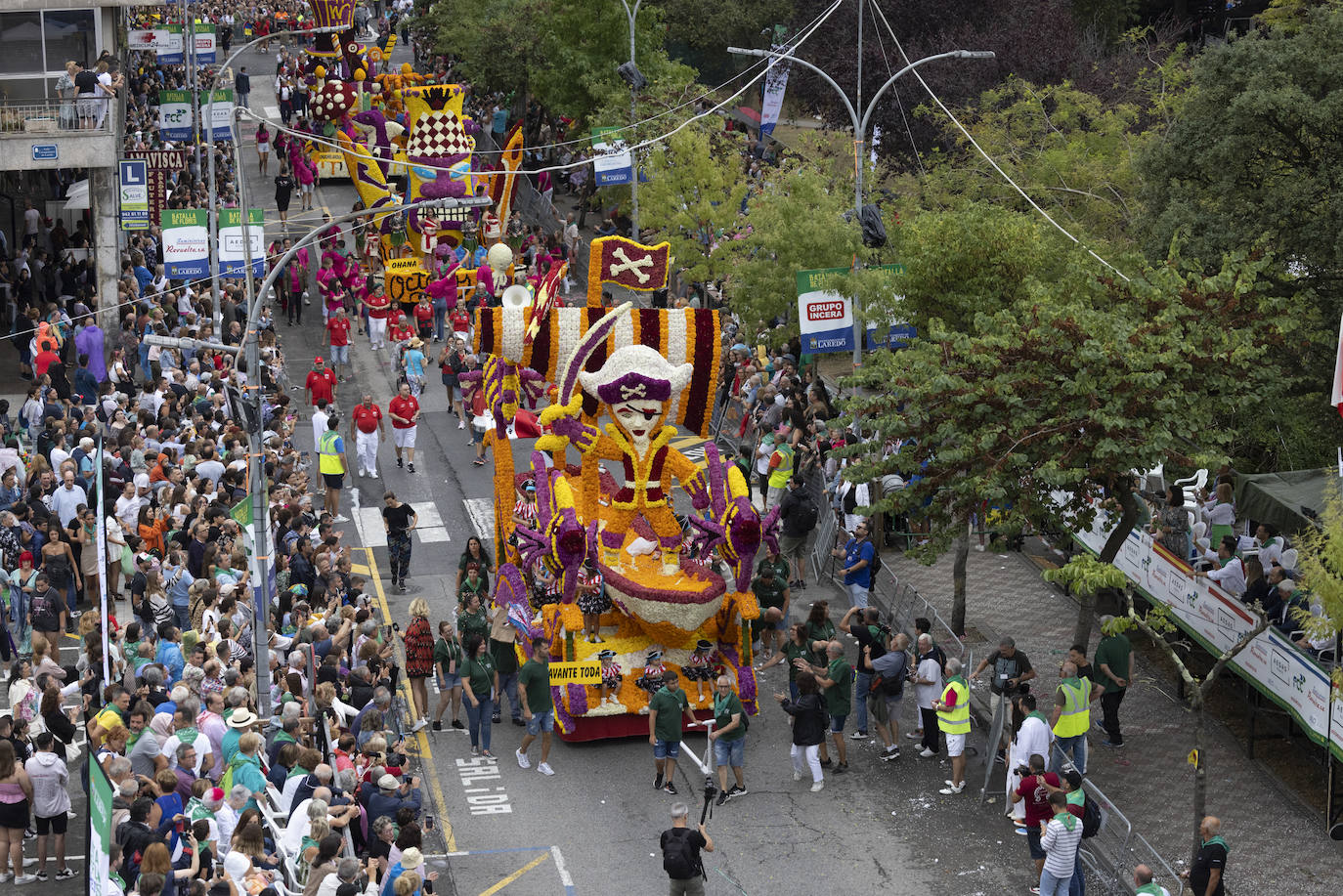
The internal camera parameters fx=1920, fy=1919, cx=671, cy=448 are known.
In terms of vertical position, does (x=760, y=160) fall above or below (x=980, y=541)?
above

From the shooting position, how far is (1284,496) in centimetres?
2277

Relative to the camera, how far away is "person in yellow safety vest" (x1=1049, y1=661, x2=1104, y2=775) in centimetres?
1938

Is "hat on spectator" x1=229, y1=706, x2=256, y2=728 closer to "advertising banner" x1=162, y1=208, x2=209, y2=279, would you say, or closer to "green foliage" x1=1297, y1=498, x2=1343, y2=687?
"green foliage" x1=1297, y1=498, x2=1343, y2=687

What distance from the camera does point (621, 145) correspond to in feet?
128

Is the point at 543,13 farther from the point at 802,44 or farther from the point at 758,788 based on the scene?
the point at 758,788

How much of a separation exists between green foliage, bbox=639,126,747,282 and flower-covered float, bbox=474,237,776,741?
1461cm

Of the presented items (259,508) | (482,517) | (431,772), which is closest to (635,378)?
(259,508)

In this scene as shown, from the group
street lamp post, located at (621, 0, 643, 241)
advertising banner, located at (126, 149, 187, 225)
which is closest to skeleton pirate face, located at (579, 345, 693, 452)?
street lamp post, located at (621, 0, 643, 241)

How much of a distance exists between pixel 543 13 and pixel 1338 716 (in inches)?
1376

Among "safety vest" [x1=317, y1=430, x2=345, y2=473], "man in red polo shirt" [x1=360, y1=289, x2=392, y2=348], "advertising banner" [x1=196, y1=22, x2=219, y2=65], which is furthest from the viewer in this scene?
"advertising banner" [x1=196, y1=22, x2=219, y2=65]

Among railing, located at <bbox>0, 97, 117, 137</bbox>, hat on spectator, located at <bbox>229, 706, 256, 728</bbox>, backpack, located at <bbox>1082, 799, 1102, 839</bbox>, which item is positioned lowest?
backpack, located at <bbox>1082, 799, 1102, 839</bbox>

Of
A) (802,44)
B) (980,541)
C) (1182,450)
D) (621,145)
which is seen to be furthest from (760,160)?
(1182,450)

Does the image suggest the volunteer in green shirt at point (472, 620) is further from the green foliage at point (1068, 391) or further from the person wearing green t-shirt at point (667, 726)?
the green foliage at point (1068, 391)

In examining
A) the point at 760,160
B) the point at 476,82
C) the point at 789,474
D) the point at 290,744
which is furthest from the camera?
the point at 476,82
